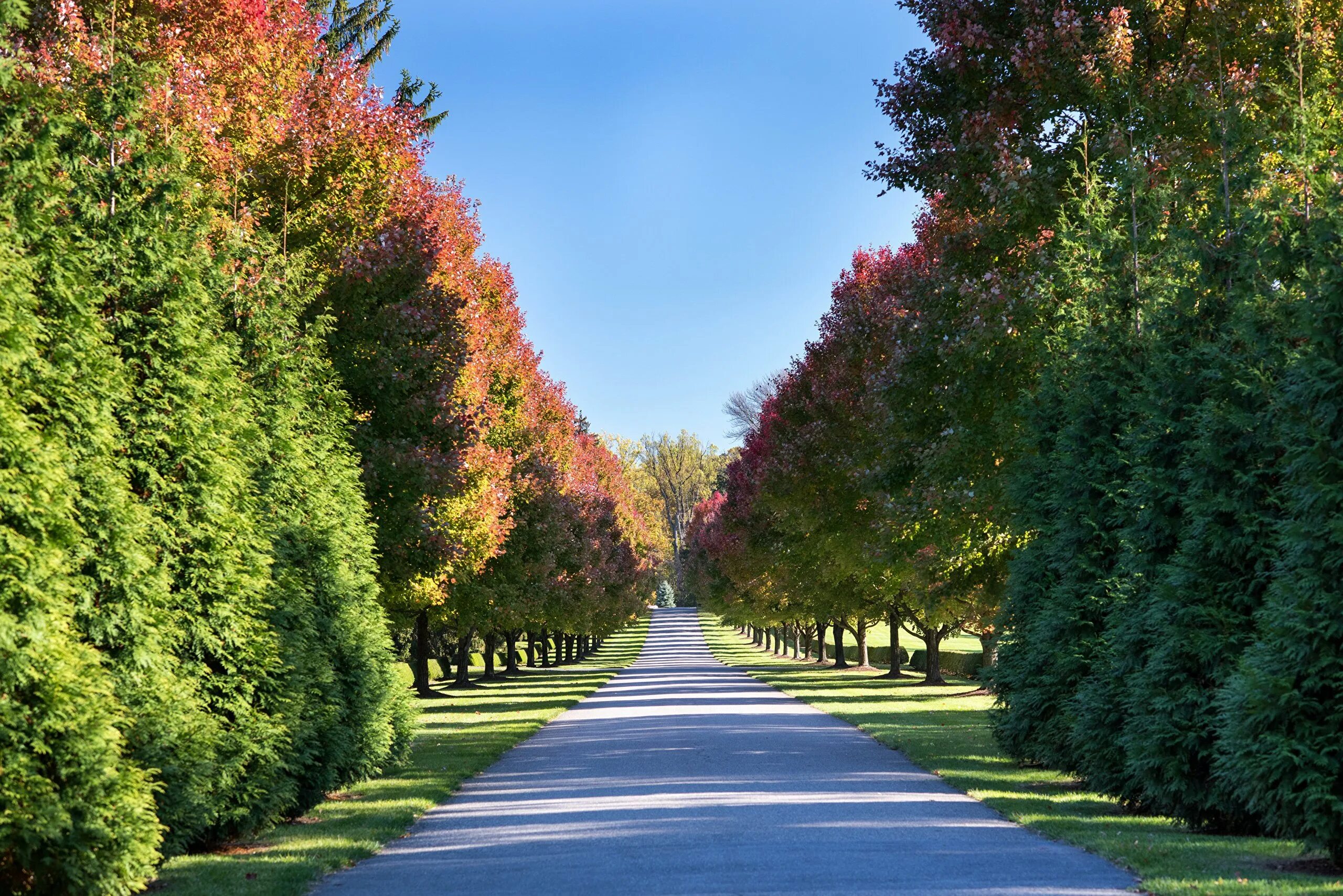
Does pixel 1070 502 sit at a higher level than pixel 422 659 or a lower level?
higher

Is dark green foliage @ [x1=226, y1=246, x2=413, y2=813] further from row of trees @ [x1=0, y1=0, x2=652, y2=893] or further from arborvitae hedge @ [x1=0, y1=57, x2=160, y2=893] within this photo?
arborvitae hedge @ [x1=0, y1=57, x2=160, y2=893]

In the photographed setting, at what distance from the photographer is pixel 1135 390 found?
14.1 meters

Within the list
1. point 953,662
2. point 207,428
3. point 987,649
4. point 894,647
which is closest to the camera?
point 207,428

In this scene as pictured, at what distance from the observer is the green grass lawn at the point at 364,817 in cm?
936

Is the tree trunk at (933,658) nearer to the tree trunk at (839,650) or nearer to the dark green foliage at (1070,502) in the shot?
the tree trunk at (839,650)

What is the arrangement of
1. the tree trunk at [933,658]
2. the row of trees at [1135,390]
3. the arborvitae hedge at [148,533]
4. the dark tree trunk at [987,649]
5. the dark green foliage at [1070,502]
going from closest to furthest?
the arborvitae hedge at [148,533] < the row of trees at [1135,390] < the dark green foliage at [1070,502] < the dark tree trunk at [987,649] < the tree trunk at [933,658]

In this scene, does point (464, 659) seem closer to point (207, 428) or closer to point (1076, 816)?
point (1076, 816)

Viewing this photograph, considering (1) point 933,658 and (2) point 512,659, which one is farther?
(2) point 512,659

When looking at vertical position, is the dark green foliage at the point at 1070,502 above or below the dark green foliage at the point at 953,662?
above

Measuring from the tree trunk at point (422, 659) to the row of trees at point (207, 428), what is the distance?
932cm

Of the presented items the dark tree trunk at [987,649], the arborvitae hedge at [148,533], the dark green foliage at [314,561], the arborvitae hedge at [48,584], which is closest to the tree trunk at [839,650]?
the dark tree trunk at [987,649]

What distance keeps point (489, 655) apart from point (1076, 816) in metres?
36.8

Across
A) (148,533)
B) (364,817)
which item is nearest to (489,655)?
(364,817)

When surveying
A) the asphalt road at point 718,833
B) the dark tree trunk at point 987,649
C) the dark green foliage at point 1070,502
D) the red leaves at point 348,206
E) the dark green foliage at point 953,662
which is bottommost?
the dark green foliage at point 953,662
